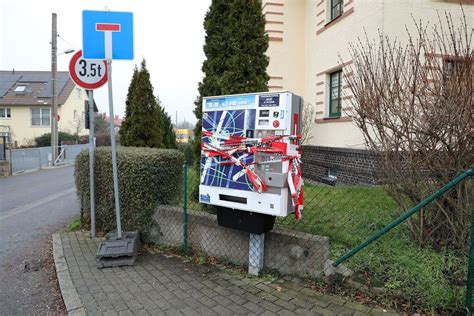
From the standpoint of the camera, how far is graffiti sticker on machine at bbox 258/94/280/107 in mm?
3246

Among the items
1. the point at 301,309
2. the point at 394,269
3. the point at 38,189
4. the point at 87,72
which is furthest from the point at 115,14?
the point at 38,189

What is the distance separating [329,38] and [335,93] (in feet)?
5.71

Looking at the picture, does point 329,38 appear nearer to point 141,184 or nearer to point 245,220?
point 141,184

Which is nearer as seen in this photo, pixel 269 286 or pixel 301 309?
pixel 301 309

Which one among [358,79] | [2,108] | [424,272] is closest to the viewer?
[424,272]

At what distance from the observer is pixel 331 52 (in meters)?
9.92

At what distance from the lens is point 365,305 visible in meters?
3.08

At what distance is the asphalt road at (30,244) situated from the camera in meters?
3.45

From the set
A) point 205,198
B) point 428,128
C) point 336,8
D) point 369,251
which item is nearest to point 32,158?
point 336,8

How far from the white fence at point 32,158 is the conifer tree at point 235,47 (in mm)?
10994

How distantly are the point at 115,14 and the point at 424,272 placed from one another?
191 inches

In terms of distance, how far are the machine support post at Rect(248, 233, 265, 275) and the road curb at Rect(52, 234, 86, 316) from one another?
6.01ft

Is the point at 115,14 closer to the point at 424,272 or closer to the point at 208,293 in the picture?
the point at 208,293

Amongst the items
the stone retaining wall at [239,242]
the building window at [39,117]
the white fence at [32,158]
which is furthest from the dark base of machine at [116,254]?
the building window at [39,117]
